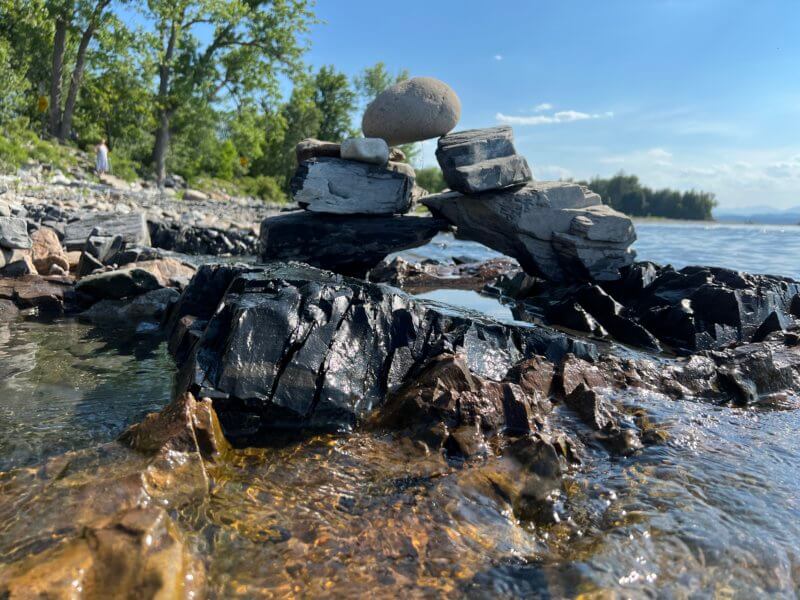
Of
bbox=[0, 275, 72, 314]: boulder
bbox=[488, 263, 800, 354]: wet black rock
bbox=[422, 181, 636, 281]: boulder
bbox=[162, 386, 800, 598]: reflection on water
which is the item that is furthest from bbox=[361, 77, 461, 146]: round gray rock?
bbox=[162, 386, 800, 598]: reflection on water

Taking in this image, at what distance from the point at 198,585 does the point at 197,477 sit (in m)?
1.06

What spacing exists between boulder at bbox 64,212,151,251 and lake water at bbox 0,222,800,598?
10023mm

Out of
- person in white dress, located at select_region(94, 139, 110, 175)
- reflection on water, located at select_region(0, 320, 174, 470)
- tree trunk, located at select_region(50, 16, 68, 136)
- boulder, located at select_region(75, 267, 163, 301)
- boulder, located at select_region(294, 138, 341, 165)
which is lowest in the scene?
reflection on water, located at select_region(0, 320, 174, 470)

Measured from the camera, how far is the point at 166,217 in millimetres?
21797

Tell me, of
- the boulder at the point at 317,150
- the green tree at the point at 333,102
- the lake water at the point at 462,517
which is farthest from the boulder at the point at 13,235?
the green tree at the point at 333,102

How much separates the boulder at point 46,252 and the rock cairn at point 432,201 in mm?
4551

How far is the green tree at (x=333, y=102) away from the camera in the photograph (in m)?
61.6

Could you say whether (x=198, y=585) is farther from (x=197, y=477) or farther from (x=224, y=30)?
(x=224, y=30)

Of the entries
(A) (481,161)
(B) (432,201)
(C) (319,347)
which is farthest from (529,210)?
(C) (319,347)

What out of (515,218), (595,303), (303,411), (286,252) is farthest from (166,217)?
Result: (303,411)

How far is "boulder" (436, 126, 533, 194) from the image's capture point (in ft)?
36.3

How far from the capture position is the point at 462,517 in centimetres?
400

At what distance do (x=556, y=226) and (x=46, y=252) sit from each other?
11.0 meters

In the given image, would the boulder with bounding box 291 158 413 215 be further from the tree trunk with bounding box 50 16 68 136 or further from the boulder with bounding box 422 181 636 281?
the tree trunk with bounding box 50 16 68 136
